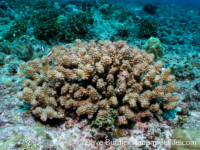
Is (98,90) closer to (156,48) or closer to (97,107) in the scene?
(97,107)

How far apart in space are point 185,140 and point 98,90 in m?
1.90

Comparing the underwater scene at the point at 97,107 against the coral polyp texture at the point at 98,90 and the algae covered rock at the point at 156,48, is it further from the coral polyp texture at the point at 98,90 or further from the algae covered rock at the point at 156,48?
Result: the algae covered rock at the point at 156,48

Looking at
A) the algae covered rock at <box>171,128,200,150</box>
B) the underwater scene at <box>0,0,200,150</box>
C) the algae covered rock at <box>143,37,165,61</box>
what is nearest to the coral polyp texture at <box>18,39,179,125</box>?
the underwater scene at <box>0,0,200,150</box>

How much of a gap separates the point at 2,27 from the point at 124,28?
8936mm

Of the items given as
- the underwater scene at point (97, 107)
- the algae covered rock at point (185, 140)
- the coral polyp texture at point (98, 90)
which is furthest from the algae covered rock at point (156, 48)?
the algae covered rock at point (185, 140)

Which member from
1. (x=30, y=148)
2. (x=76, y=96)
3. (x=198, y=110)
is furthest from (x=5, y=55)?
(x=198, y=110)

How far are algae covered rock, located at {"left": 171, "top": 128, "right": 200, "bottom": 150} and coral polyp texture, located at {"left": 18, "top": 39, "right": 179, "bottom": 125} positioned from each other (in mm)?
517

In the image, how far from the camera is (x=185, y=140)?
2.21 meters

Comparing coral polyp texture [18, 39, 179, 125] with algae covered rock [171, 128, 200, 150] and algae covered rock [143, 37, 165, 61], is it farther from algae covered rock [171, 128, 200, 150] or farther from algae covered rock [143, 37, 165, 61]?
algae covered rock [143, 37, 165, 61]

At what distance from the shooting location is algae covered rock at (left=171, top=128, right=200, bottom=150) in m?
2.13

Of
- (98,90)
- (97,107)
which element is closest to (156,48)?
(98,90)

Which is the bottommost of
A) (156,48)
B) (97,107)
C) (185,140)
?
(185,140)

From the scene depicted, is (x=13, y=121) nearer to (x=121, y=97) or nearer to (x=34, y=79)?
(x=34, y=79)

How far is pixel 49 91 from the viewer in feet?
8.79
